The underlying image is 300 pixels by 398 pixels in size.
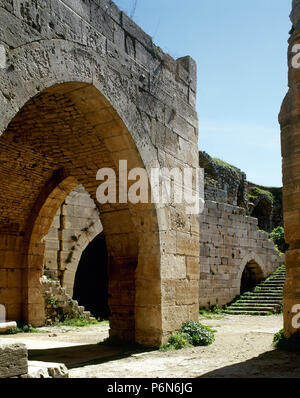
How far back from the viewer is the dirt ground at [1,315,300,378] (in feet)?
15.7

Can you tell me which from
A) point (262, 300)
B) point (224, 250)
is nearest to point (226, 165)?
point (224, 250)

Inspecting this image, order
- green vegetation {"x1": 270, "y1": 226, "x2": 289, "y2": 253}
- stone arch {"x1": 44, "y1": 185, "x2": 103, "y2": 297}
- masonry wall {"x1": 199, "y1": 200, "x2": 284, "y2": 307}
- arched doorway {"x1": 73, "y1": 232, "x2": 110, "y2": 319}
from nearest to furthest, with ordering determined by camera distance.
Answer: stone arch {"x1": 44, "y1": 185, "x2": 103, "y2": 297}, masonry wall {"x1": 199, "y1": 200, "x2": 284, "y2": 307}, arched doorway {"x1": 73, "y1": 232, "x2": 110, "y2": 319}, green vegetation {"x1": 270, "y1": 226, "x2": 289, "y2": 253}

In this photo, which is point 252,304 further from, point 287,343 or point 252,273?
point 287,343

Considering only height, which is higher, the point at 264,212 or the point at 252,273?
the point at 264,212

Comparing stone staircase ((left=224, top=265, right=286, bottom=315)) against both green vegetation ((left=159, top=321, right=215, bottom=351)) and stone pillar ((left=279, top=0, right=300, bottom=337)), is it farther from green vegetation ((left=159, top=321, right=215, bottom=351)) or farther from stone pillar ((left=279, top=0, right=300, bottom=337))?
stone pillar ((left=279, top=0, right=300, bottom=337))

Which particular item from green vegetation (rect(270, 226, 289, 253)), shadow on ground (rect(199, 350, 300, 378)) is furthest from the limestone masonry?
green vegetation (rect(270, 226, 289, 253))

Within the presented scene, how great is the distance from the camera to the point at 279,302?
13797mm

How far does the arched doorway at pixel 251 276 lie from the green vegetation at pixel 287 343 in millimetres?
9966

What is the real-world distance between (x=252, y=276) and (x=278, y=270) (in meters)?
1.34

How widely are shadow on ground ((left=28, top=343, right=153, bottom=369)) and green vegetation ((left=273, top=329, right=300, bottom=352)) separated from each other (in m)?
1.79

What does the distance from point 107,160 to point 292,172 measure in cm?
259

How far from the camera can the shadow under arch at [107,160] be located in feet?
19.2

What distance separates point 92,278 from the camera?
14719mm
